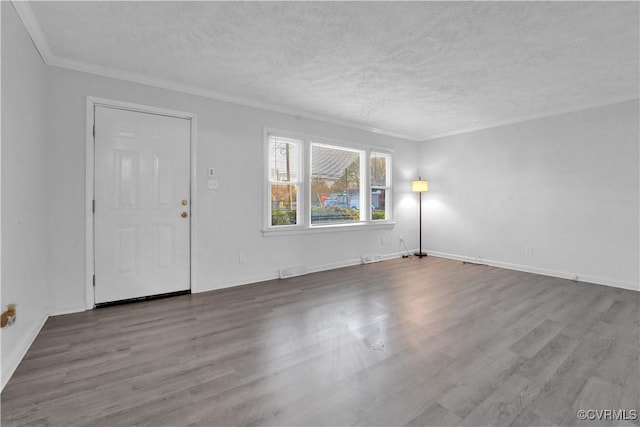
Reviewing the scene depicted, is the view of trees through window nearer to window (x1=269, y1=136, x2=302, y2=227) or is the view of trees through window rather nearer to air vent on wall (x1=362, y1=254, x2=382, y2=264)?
air vent on wall (x1=362, y1=254, x2=382, y2=264)

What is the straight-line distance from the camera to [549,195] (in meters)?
4.54

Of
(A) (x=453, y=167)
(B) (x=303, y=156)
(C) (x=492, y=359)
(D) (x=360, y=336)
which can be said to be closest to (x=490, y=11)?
(C) (x=492, y=359)

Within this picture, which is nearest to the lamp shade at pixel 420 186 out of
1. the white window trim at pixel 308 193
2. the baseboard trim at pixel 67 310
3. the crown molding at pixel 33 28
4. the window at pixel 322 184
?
the window at pixel 322 184

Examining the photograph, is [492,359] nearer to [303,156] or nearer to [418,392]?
[418,392]

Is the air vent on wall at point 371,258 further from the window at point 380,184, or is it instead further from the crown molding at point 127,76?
the crown molding at point 127,76

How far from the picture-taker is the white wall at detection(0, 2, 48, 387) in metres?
1.90

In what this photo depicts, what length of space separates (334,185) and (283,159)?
106 cm

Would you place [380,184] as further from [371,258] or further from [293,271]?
[293,271]

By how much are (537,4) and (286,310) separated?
10.6 ft

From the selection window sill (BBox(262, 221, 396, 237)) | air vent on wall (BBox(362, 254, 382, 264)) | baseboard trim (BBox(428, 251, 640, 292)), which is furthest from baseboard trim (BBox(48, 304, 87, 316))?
baseboard trim (BBox(428, 251, 640, 292))

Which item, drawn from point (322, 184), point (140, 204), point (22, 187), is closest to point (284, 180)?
point (322, 184)

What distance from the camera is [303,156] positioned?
15.1ft

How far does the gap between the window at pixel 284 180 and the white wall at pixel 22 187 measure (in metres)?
2.43

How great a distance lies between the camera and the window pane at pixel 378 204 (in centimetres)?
567
